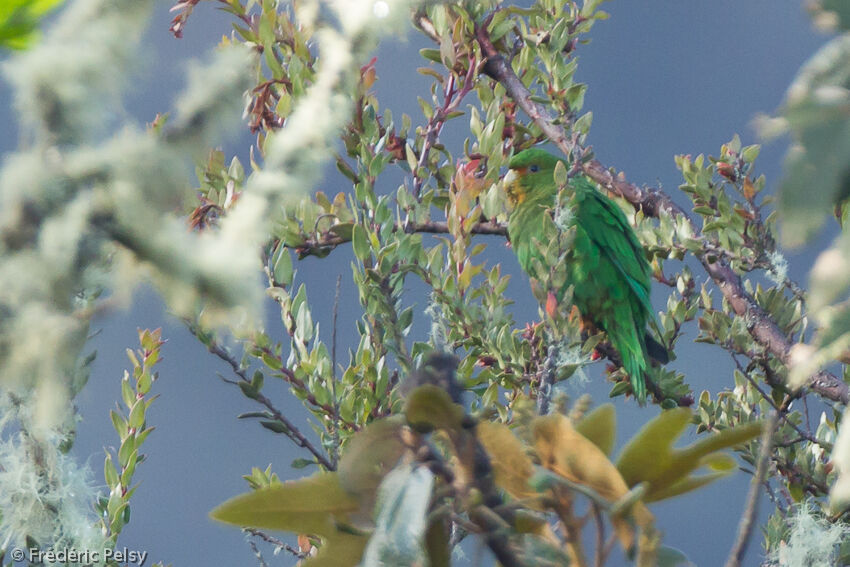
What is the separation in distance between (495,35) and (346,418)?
71cm

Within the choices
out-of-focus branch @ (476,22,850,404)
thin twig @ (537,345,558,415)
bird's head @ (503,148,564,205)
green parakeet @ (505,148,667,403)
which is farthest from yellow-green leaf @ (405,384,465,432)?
bird's head @ (503,148,564,205)

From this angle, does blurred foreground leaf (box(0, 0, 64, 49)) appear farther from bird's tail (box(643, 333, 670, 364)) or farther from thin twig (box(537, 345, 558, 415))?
bird's tail (box(643, 333, 670, 364))

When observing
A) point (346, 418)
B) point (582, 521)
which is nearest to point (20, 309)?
point (582, 521)

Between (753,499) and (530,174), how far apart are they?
2264 mm

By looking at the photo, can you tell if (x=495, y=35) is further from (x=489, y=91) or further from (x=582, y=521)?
(x=582, y=521)

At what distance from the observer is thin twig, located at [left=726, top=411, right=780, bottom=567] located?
1.10 ft

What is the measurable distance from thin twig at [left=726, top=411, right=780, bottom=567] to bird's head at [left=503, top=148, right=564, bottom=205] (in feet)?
6.96

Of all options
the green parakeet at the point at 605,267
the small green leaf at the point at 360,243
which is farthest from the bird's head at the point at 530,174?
the small green leaf at the point at 360,243

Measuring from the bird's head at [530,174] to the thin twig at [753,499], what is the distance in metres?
2.12

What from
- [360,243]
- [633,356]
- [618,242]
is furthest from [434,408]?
[618,242]

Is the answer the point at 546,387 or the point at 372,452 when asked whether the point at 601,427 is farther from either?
the point at 546,387

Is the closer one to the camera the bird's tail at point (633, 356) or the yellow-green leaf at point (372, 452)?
the yellow-green leaf at point (372, 452)

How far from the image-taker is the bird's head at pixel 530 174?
2500mm

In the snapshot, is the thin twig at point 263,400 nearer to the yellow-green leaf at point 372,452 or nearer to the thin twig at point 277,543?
the thin twig at point 277,543
